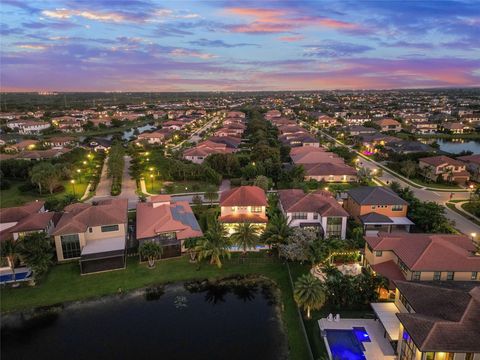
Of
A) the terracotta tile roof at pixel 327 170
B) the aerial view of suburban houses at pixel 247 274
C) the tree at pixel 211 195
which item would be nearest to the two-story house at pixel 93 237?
the aerial view of suburban houses at pixel 247 274

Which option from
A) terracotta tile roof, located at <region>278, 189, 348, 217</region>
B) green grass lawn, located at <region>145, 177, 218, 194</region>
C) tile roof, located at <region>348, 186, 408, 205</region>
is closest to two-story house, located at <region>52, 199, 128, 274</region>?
green grass lawn, located at <region>145, 177, 218, 194</region>

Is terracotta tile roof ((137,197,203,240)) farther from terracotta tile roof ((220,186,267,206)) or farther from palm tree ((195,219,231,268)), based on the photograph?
terracotta tile roof ((220,186,267,206))

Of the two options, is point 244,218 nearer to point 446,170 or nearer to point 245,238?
point 245,238

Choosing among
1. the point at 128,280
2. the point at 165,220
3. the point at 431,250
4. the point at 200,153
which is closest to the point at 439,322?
the point at 431,250

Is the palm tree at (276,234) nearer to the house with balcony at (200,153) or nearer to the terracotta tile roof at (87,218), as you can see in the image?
the terracotta tile roof at (87,218)

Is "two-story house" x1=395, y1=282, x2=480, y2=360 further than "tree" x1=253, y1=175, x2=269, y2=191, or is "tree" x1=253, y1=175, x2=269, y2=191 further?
"tree" x1=253, y1=175, x2=269, y2=191

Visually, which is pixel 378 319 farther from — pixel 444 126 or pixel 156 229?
pixel 444 126
